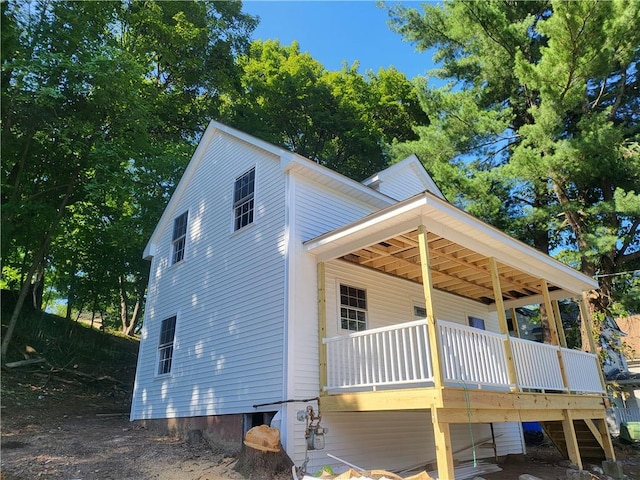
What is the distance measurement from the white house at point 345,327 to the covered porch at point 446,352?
3 centimetres

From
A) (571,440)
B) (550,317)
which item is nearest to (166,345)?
(550,317)

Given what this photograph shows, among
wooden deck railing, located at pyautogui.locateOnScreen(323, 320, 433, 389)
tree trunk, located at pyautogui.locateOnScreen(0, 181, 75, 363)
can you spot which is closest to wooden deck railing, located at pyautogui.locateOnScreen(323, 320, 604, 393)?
wooden deck railing, located at pyautogui.locateOnScreen(323, 320, 433, 389)

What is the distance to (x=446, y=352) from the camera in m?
6.52

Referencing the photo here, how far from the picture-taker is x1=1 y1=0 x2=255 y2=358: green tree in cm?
1288

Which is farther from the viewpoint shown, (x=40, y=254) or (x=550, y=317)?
→ (x=40, y=254)

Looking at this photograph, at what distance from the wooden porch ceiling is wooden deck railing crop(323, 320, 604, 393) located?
5.46 feet

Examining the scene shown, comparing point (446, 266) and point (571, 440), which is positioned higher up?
point (446, 266)

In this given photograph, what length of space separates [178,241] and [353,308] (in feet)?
19.5

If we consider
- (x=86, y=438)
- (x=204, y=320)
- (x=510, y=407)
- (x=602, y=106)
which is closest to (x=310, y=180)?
(x=204, y=320)

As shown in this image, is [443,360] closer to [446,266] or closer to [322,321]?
[322,321]

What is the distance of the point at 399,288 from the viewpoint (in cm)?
1026

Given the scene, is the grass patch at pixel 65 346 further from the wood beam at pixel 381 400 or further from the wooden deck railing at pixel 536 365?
the wooden deck railing at pixel 536 365

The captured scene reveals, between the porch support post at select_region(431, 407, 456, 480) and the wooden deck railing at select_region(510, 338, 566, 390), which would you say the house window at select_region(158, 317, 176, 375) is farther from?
the wooden deck railing at select_region(510, 338, 566, 390)

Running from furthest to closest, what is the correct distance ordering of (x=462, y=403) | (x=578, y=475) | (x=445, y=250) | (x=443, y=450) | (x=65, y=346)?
(x=65, y=346) → (x=445, y=250) → (x=578, y=475) → (x=462, y=403) → (x=443, y=450)
